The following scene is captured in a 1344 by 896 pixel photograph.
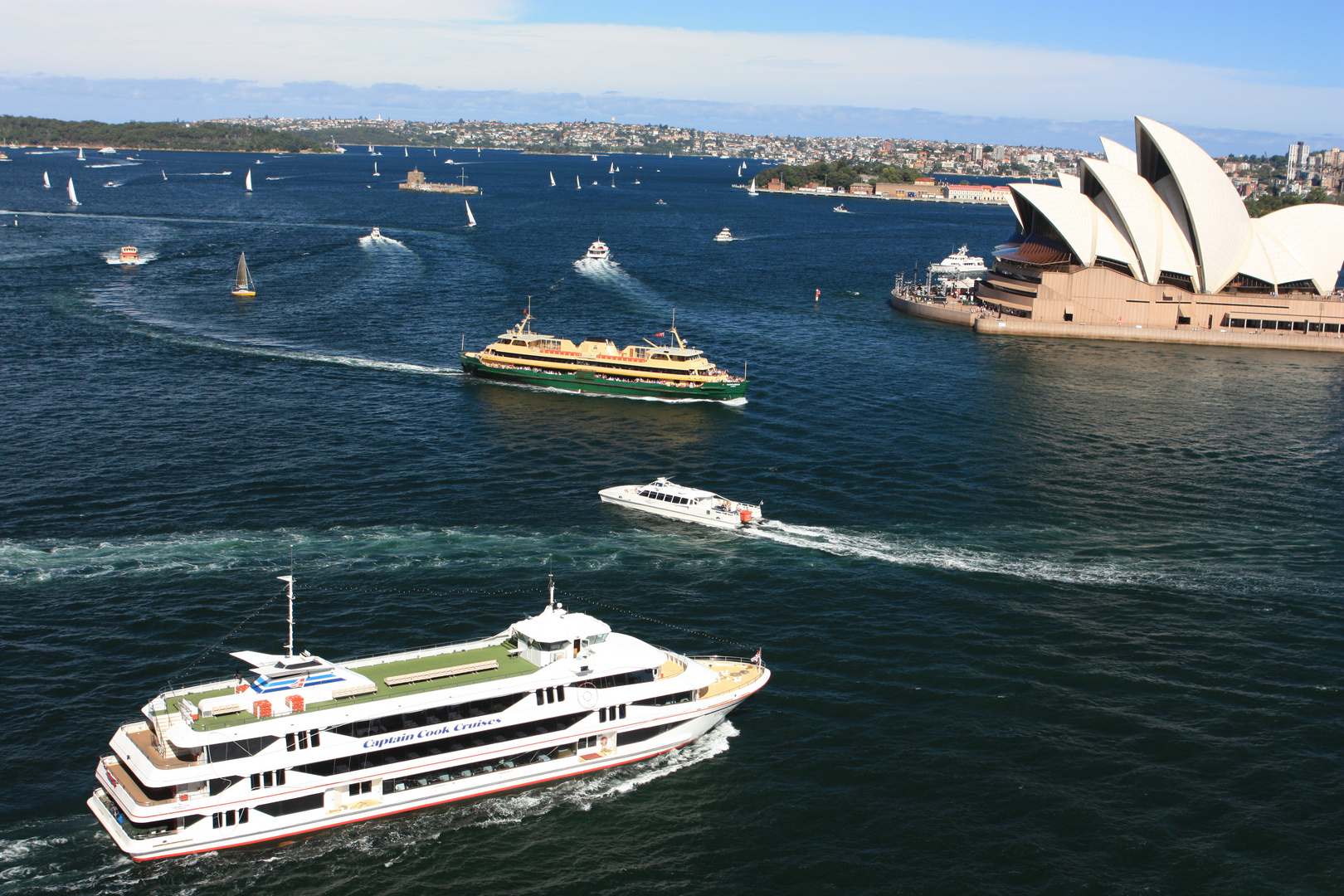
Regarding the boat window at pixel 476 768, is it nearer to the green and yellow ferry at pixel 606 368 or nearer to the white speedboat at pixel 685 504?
the white speedboat at pixel 685 504

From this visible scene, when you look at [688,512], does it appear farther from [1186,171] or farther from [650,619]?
[1186,171]

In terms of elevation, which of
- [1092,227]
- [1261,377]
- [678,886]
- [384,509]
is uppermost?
[1092,227]

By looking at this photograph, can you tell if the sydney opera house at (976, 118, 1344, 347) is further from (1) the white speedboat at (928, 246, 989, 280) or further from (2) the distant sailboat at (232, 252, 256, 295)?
(2) the distant sailboat at (232, 252, 256, 295)

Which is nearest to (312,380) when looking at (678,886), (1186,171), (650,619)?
(650,619)

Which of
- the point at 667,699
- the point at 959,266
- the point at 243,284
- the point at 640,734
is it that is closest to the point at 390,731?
the point at 640,734

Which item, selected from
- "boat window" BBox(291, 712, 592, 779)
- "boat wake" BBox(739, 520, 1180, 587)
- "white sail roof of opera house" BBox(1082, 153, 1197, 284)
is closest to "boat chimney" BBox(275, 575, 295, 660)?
"boat window" BBox(291, 712, 592, 779)

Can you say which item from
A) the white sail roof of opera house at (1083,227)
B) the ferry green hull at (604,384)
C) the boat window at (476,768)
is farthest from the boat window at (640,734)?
the white sail roof of opera house at (1083,227)

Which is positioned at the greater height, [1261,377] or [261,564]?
[1261,377]
